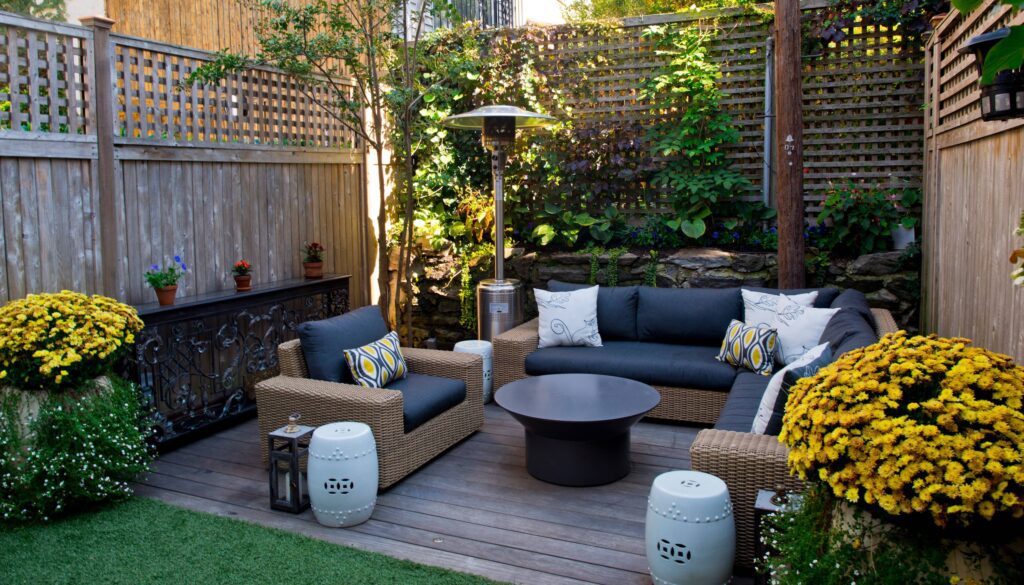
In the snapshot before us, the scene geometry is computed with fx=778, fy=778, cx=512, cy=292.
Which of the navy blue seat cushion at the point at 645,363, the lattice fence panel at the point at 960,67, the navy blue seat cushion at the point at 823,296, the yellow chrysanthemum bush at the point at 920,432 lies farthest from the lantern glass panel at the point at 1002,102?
the navy blue seat cushion at the point at 823,296

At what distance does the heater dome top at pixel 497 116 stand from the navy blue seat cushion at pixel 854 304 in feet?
7.84

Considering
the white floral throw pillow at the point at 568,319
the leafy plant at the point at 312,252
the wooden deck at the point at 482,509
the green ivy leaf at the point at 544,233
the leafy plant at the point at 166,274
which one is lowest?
the wooden deck at the point at 482,509

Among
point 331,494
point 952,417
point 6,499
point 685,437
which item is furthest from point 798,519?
point 6,499

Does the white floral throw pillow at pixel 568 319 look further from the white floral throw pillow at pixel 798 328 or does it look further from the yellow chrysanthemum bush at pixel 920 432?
the yellow chrysanthemum bush at pixel 920 432

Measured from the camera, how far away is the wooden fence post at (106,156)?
4.26m

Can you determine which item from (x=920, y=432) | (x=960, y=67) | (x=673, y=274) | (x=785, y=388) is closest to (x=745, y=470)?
(x=785, y=388)

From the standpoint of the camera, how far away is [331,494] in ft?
11.1

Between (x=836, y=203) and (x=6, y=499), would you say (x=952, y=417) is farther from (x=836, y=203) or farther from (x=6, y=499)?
(x=836, y=203)

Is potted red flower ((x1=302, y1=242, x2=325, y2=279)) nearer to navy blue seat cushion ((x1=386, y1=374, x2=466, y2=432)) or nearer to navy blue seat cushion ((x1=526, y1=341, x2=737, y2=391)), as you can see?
navy blue seat cushion ((x1=386, y1=374, x2=466, y2=432))

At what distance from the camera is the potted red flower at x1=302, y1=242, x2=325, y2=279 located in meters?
5.73

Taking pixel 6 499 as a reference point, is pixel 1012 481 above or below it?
above

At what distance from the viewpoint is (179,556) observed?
3113 millimetres

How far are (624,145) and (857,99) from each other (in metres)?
1.79

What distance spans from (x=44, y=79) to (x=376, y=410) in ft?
8.01
